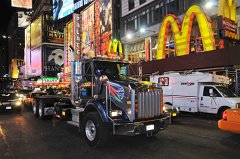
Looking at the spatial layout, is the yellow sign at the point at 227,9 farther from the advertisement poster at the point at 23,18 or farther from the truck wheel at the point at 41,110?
the advertisement poster at the point at 23,18

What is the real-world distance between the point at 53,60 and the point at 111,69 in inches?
1803

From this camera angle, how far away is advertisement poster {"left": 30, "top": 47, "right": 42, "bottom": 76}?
168 feet

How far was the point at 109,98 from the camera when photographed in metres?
7.09

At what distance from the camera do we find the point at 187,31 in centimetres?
1884

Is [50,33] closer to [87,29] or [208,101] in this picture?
[87,29]

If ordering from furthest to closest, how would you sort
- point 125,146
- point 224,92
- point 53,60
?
point 53,60 → point 224,92 → point 125,146

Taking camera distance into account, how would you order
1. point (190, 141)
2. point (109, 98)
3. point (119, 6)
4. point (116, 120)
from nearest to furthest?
point (116, 120), point (109, 98), point (190, 141), point (119, 6)

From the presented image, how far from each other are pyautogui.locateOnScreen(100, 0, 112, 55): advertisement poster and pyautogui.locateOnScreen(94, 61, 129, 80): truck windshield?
19.6m

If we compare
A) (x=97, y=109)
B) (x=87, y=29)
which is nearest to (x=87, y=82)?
(x=97, y=109)

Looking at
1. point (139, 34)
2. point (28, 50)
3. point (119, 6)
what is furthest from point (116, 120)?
point (28, 50)

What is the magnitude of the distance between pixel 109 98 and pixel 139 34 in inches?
888

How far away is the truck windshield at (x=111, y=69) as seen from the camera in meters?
7.94

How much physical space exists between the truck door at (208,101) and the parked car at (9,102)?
40.6 feet

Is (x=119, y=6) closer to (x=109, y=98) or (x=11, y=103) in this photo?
(x=11, y=103)
